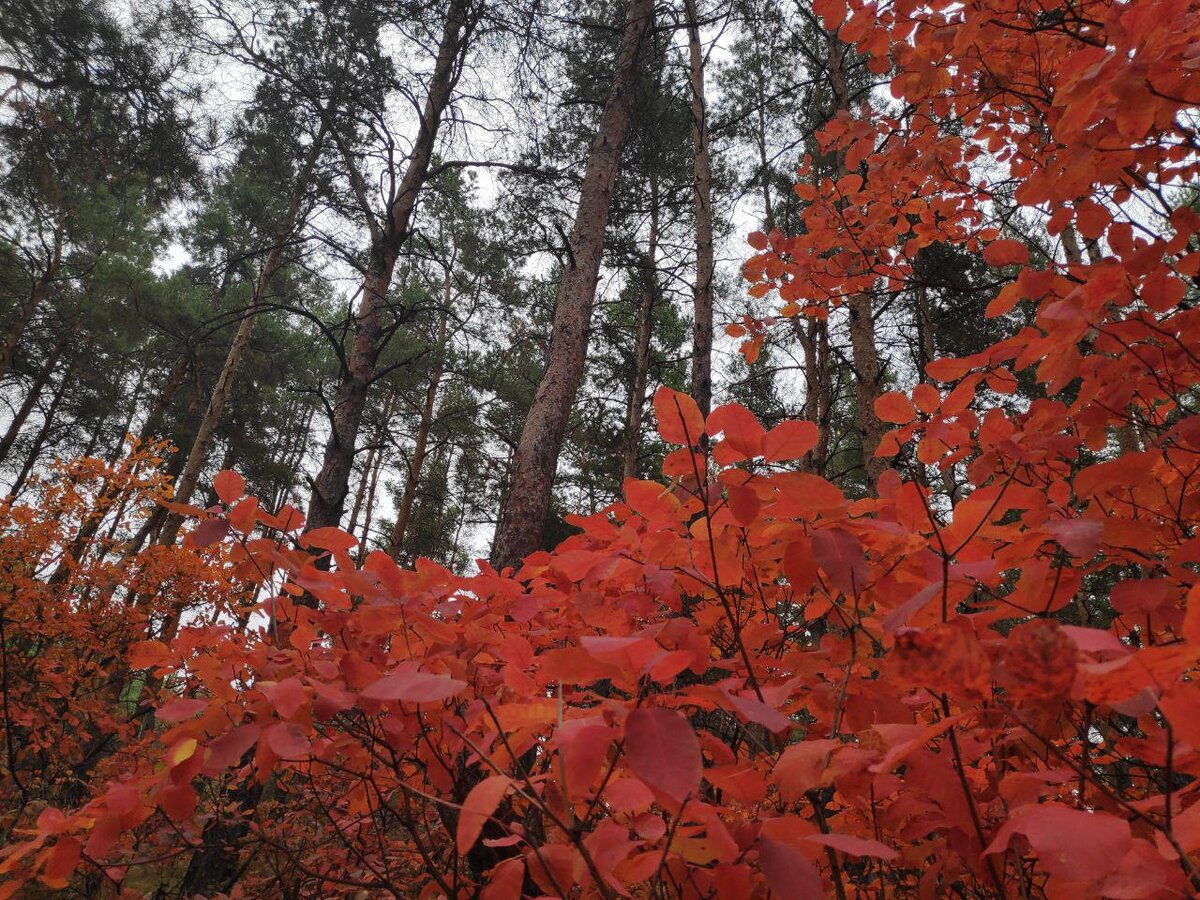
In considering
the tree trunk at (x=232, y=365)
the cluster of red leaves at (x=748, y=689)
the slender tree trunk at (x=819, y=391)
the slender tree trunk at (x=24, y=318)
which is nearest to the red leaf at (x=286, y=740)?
the cluster of red leaves at (x=748, y=689)

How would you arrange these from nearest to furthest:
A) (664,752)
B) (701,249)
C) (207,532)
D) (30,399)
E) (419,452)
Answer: (664,752), (207,532), (701,249), (419,452), (30,399)

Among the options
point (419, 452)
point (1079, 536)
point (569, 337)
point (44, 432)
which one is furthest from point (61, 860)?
point (44, 432)

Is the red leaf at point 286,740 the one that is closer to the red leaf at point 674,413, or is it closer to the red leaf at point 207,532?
the red leaf at point 207,532

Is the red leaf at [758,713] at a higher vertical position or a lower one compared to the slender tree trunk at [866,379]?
lower

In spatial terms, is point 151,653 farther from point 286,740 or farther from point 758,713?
point 758,713

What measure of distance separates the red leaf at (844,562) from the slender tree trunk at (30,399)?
54.8 feet

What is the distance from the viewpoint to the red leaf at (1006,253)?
149 centimetres

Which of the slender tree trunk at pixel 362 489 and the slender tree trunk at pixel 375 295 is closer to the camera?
the slender tree trunk at pixel 375 295

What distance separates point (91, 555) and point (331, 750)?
737 cm

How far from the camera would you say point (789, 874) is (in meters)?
0.71

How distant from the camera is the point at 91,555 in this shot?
6.73m

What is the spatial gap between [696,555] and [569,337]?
266 centimetres

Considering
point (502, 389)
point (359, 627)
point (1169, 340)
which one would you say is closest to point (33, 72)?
point (502, 389)

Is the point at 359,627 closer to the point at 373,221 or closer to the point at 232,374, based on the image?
the point at 373,221
